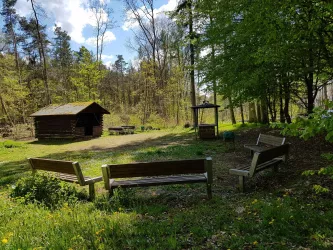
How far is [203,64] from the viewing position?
1462 centimetres

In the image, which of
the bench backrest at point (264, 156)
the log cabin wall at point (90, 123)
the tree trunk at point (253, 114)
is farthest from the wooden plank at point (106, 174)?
the tree trunk at point (253, 114)

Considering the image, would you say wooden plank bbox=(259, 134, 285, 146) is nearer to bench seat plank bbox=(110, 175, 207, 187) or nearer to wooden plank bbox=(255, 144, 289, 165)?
wooden plank bbox=(255, 144, 289, 165)

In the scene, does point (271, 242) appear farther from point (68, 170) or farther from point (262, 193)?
point (68, 170)

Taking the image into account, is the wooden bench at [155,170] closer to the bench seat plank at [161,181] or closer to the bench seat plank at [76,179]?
the bench seat plank at [161,181]

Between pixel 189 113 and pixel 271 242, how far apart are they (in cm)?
3251

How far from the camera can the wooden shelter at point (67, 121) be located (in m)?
20.4

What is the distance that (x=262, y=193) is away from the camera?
477 centimetres

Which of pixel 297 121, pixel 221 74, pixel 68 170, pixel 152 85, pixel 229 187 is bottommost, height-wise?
pixel 229 187

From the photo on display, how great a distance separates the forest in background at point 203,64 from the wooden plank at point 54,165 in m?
5.99

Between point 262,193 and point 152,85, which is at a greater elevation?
point 152,85

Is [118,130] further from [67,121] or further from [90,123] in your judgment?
[67,121]

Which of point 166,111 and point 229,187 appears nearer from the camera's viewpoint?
point 229,187

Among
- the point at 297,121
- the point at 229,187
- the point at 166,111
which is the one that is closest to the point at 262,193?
the point at 229,187

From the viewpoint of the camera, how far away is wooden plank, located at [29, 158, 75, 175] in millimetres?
5405
